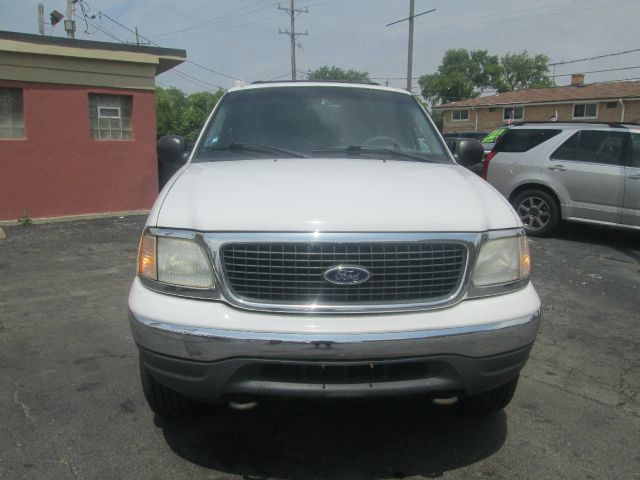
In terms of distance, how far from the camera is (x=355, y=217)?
237 cm

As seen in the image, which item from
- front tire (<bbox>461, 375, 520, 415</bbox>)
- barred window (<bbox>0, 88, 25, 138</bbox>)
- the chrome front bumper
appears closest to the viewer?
the chrome front bumper

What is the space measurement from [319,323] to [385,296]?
0.33 m

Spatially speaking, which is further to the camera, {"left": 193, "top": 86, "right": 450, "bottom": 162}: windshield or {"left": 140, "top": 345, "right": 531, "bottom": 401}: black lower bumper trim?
{"left": 193, "top": 86, "right": 450, "bottom": 162}: windshield

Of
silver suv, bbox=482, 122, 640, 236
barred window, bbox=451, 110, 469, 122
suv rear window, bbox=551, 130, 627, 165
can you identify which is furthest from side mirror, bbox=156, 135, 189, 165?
barred window, bbox=451, 110, 469, 122

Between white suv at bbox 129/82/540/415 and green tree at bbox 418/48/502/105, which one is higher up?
green tree at bbox 418/48/502/105

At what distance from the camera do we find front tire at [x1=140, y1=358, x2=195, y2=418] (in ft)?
8.91

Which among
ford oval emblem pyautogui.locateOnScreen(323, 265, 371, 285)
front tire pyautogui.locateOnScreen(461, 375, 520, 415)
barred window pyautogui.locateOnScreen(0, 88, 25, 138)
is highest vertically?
barred window pyautogui.locateOnScreen(0, 88, 25, 138)

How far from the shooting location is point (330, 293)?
2344 mm

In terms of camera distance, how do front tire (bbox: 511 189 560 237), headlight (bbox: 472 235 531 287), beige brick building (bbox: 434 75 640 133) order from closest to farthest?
1. headlight (bbox: 472 235 531 287)
2. front tire (bbox: 511 189 560 237)
3. beige brick building (bbox: 434 75 640 133)

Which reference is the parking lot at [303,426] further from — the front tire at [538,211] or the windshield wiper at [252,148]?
the front tire at [538,211]

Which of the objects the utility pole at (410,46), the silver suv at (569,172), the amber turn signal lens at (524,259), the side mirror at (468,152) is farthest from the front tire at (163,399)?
the utility pole at (410,46)

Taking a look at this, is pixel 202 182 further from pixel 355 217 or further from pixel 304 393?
pixel 304 393

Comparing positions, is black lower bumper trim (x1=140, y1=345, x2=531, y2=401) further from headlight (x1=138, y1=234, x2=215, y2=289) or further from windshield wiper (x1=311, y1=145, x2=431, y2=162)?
windshield wiper (x1=311, y1=145, x2=431, y2=162)

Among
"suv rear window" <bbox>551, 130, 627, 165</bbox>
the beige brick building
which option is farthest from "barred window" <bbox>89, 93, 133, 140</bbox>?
the beige brick building
